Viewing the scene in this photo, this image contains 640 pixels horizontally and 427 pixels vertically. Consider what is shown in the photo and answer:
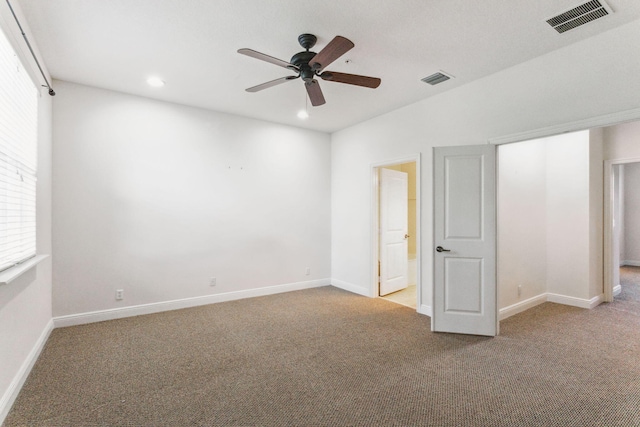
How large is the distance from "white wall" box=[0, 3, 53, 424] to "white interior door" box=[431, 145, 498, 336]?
3.73m

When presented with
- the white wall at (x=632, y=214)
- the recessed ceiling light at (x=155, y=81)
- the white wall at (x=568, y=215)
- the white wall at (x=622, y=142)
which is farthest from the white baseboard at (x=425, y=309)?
the white wall at (x=632, y=214)

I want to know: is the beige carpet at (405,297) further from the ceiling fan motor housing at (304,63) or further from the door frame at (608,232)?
the ceiling fan motor housing at (304,63)

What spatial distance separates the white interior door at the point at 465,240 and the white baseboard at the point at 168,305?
2.57 meters

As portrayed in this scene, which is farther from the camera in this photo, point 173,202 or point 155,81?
point 173,202

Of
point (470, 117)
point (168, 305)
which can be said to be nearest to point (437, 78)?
point (470, 117)

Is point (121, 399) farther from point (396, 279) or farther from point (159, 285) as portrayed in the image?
point (396, 279)

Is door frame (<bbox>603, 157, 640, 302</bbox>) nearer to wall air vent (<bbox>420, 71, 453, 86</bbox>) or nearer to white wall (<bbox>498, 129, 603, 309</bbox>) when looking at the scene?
white wall (<bbox>498, 129, 603, 309</bbox>)

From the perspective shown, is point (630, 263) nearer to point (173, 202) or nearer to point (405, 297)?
point (405, 297)

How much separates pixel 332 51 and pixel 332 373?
2.55 metres

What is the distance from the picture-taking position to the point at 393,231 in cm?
525

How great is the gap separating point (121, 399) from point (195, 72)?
310cm

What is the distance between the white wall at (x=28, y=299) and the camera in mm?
2096

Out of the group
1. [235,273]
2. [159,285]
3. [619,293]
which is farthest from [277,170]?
[619,293]

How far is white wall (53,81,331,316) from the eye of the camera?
12.0 ft
